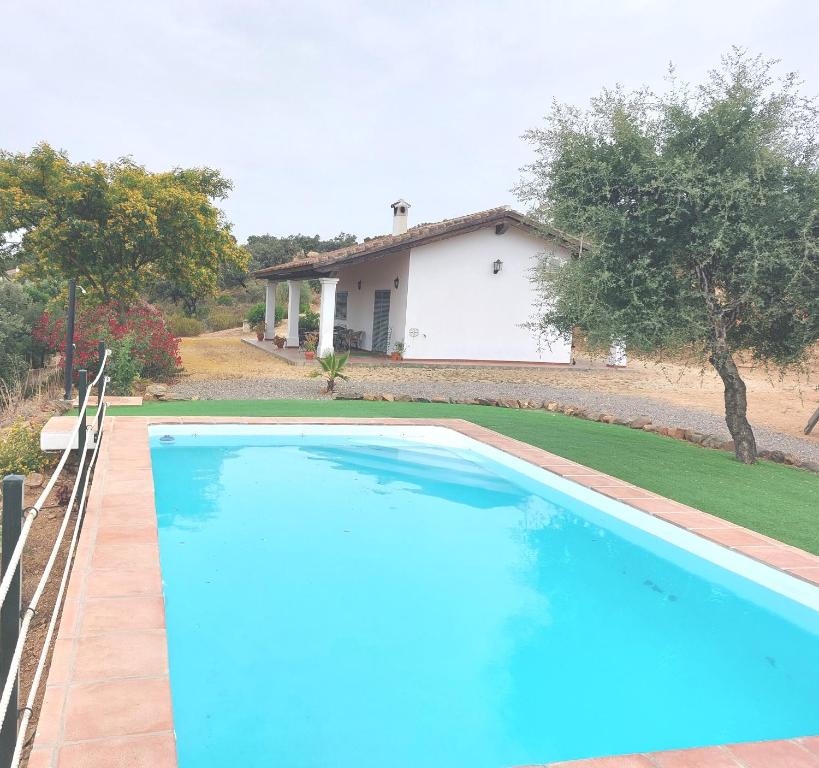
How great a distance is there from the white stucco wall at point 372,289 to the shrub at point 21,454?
14091 millimetres

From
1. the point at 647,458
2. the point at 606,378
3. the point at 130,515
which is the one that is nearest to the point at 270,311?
the point at 606,378

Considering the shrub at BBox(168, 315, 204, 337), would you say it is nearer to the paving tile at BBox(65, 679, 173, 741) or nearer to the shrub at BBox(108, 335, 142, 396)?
the shrub at BBox(108, 335, 142, 396)

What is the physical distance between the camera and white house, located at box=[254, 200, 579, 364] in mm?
19938

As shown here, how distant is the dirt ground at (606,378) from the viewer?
15.4m

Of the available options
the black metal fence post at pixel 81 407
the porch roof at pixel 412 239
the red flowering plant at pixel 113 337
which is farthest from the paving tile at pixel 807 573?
the porch roof at pixel 412 239

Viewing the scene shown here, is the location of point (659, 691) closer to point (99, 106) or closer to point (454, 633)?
point (454, 633)

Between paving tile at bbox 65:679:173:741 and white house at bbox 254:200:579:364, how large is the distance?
55.5 ft

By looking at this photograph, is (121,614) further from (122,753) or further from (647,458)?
(647,458)

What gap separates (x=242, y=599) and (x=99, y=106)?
18.0 m

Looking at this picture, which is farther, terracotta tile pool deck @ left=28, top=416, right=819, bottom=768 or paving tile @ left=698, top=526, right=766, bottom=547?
paving tile @ left=698, top=526, right=766, bottom=547

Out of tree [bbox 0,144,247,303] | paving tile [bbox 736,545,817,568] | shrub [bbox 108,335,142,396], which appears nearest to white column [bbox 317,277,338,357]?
tree [bbox 0,144,247,303]

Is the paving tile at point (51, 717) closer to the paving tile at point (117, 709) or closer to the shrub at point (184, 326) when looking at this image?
the paving tile at point (117, 709)

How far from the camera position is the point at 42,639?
405 cm

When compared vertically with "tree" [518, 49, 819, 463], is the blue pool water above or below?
below
